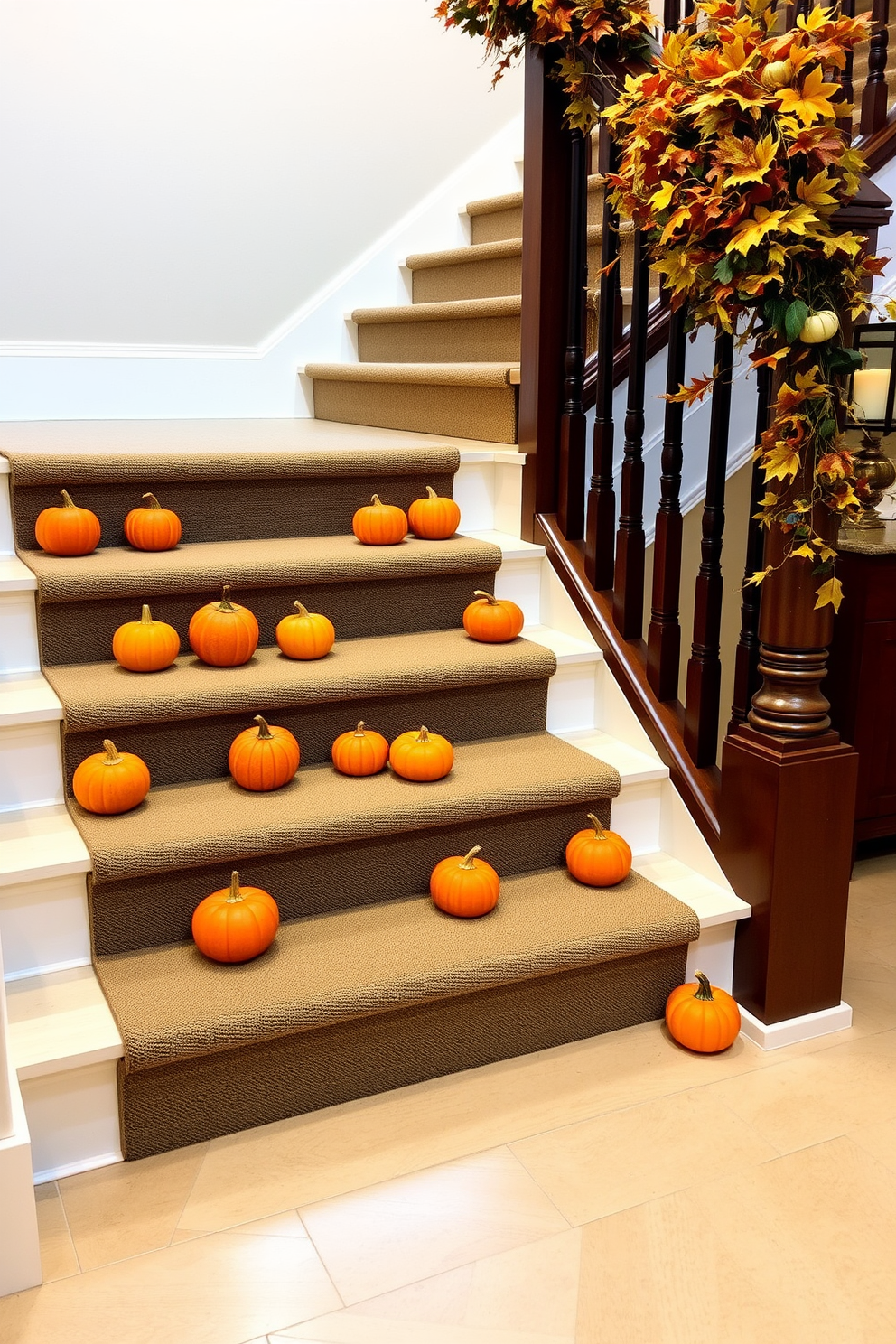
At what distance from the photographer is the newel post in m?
1.80

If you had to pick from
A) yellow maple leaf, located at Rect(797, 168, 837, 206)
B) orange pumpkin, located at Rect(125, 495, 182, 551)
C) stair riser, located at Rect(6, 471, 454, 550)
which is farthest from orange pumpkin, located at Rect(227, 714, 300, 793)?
yellow maple leaf, located at Rect(797, 168, 837, 206)

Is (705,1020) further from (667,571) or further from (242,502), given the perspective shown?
(242,502)

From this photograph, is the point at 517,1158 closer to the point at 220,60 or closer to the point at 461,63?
the point at 220,60

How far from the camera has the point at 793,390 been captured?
166 cm

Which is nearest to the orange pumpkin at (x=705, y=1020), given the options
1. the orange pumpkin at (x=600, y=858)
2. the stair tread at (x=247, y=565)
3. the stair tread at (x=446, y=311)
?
the orange pumpkin at (x=600, y=858)

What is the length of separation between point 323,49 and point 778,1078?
3460 millimetres

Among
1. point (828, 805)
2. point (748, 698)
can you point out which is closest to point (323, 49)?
point (748, 698)

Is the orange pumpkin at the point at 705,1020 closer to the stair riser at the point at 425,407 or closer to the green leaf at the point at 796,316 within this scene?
the green leaf at the point at 796,316

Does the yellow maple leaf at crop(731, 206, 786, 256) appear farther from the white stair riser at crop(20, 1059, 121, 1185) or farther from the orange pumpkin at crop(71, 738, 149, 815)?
the white stair riser at crop(20, 1059, 121, 1185)

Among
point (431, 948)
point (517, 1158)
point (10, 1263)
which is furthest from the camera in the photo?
point (431, 948)

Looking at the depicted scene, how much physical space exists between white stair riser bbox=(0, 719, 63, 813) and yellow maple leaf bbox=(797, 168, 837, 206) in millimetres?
1405

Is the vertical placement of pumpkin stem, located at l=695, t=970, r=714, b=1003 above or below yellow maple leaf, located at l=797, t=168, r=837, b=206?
below

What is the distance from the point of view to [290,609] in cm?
224

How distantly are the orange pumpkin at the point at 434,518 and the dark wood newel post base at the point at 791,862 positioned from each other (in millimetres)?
854
